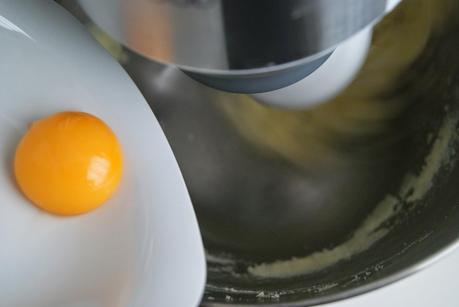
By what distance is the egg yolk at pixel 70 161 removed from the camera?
667 millimetres

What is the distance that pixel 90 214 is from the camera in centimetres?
70

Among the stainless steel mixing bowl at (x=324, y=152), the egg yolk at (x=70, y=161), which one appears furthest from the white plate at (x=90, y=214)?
the stainless steel mixing bowl at (x=324, y=152)

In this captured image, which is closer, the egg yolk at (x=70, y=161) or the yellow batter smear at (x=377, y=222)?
the egg yolk at (x=70, y=161)

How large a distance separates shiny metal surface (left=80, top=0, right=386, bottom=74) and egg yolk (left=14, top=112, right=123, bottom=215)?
6.8 inches

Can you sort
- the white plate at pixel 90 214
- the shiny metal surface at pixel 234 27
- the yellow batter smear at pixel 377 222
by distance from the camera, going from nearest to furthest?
the shiny metal surface at pixel 234 27
the white plate at pixel 90 214
the yellow batter smear at pixel 377 222

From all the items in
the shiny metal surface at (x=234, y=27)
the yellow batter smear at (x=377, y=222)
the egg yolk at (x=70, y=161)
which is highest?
the yellow batter smear at (x=377, y=222)

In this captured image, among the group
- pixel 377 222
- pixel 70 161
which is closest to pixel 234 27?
pixel 70 161

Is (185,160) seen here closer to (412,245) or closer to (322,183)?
(322,183)

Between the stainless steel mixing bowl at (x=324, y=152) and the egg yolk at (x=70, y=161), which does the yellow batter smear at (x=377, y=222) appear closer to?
the stainless steel mixing bowl at (x=324, y=152)

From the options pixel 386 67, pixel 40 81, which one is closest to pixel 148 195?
pixel 40 81

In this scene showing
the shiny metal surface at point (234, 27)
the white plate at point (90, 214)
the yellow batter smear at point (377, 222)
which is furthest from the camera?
the yellow batter smear at point (377, 222)

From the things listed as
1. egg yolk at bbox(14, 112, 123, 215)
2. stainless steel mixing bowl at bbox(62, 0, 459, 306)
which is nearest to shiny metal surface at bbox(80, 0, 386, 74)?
egg yolk at bbox(14, 112, 123, 215)

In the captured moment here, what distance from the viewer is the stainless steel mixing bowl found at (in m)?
0.84

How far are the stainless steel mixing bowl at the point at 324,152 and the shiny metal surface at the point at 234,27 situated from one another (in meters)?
0.36
